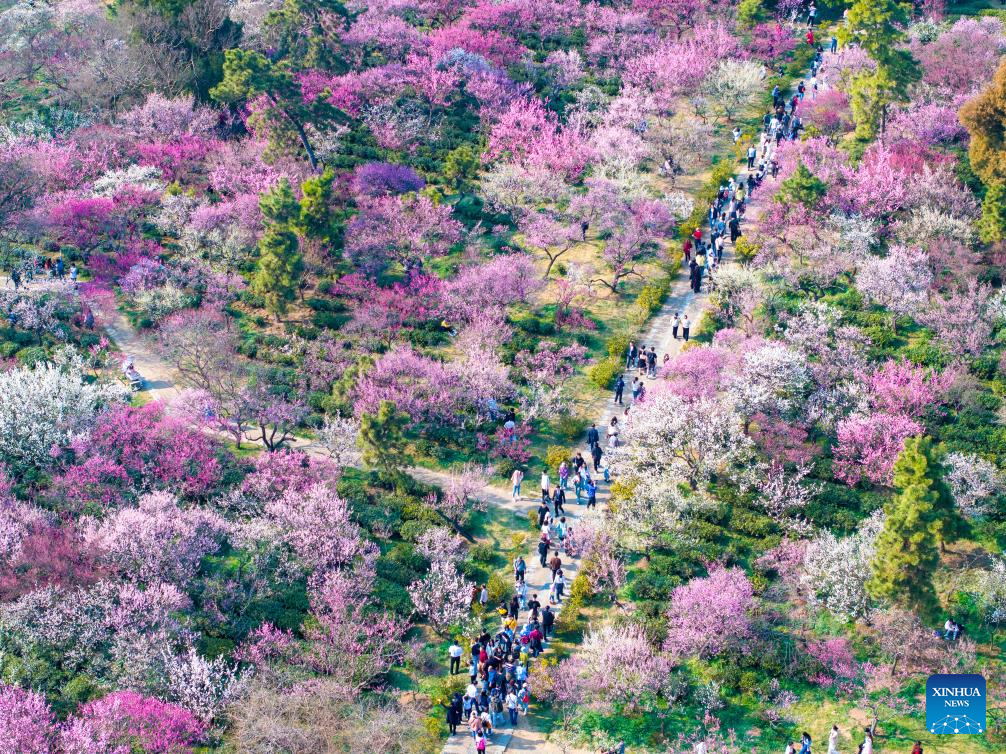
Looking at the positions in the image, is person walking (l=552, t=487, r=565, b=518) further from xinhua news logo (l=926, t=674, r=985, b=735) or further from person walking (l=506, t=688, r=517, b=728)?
xinhua news logo (l=926, t=674, r=985, b=735)

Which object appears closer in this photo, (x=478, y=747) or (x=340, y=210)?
(x=478, y=747)

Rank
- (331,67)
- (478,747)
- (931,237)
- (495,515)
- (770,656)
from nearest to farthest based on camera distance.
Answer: (478,747), (770,656), (495,515), (931,237), (331,67)

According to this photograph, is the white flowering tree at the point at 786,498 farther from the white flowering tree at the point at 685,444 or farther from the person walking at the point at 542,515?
the person walking at the point at 542,515

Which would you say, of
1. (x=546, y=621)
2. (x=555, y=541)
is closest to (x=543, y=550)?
(x=555, y=541)

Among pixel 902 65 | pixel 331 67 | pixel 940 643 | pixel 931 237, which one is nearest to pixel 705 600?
pixel 940 643

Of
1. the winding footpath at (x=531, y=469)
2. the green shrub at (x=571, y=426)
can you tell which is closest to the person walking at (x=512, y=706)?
the winding footpath at (x=531, y=469)

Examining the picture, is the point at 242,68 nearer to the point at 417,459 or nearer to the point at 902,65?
the point at 417,459
